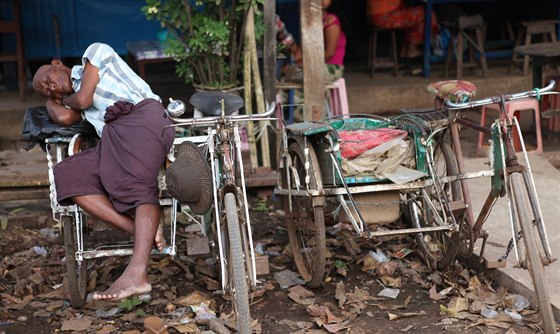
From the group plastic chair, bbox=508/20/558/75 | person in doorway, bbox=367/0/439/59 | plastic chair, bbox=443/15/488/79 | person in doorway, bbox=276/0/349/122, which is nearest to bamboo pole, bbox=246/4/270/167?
person in doorway, bbox=276/0/349/122

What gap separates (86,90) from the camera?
17.3 ft

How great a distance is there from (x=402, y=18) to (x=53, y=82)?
612 cm

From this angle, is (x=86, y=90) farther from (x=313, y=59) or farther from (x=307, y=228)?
(x=313, y=59)

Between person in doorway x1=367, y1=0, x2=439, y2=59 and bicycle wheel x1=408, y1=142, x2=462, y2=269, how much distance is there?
4844 mm

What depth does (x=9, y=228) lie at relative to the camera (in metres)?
6.89

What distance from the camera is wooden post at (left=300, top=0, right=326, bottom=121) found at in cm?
719

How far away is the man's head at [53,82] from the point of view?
5.36 metres

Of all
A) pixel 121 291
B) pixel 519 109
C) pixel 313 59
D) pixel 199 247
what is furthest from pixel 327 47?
pixel 121 291

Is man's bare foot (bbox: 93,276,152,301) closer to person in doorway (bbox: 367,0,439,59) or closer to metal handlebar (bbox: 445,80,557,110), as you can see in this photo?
metal handlebar (bbox: 445,80,557,110)

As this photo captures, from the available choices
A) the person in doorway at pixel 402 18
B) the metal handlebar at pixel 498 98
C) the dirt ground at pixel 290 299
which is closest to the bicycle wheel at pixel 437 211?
the dirt ground at pixel 290 299

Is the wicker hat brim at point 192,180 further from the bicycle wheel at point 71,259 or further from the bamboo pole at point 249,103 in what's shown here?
the bamboo pole at point 249,103

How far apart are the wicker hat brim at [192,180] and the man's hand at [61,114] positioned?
0.98 m

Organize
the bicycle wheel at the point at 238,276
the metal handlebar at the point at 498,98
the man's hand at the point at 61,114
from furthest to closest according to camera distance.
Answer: the man's hand at the point at 61,114, the metal handlebar at the point at 498,98, the bicycle wheel at the point at 238,276

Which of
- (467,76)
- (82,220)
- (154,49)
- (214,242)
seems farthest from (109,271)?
(467,76)
